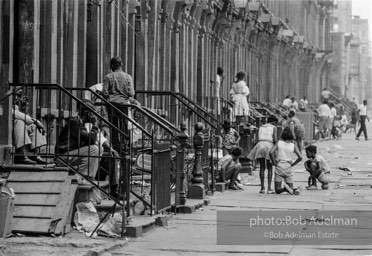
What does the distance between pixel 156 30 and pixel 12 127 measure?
12.5 meters

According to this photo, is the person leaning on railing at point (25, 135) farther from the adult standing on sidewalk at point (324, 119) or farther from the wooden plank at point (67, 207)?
the adult standing on sidewalk at point (324, 119)

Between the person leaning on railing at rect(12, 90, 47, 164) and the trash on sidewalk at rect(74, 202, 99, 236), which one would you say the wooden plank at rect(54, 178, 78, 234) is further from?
the person leaning on railing at rect(12, 90, 47, 164)

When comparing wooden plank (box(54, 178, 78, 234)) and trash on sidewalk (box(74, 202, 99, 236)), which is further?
trash on sidewalk (box(74, 202, 99, 236))

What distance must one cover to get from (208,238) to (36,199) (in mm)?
2224

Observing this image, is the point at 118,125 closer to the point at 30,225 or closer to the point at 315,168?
the point at 30,225

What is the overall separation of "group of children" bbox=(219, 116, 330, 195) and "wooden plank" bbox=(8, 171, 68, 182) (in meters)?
6.96

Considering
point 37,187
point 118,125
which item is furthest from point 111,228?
point 118,125

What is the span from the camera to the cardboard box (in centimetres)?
1455

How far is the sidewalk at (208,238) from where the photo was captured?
1412 centimetres

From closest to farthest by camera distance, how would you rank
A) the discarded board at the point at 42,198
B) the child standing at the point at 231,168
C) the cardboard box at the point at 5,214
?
the cardboard box at the point at 5,214
the discarded board at the point at 42,198
the child standing at the point at 231,168

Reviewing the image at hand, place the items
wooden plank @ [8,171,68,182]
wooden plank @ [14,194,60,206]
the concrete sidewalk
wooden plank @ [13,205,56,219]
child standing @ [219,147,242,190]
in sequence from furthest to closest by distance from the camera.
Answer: child standing @ [219,147,242,190] < wooden plank @ [8,171,68,182] < wooden plank @ [14,194,60,206] < wooden plank @ [13,205,56,219] < the concrete sidewalk

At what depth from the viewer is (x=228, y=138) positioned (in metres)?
26.0

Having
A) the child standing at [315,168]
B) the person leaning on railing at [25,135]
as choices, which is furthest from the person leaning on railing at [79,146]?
the child standing at [315,168]

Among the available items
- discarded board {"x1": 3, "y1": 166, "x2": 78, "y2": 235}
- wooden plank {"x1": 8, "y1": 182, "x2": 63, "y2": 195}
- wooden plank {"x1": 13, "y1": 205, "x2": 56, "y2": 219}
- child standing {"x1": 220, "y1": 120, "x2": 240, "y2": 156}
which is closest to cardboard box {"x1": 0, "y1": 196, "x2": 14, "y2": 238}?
discarded board {"x1": 3, "y1": 166, "x2": 78, "y2": 235}
